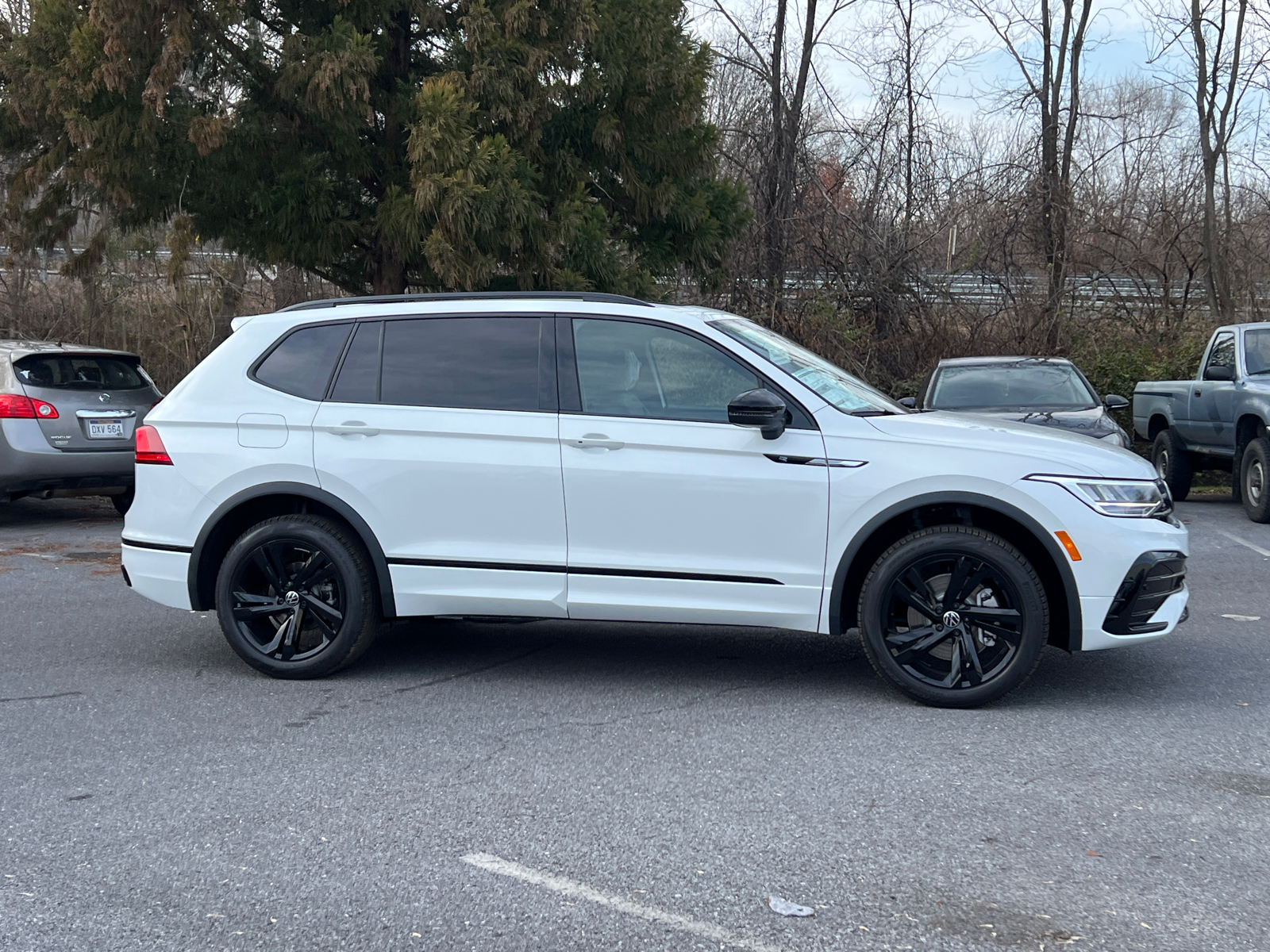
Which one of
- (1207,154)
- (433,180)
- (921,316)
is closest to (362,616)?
(433,180)

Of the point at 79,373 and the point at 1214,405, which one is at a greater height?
the point at 79,373

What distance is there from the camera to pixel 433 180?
12.4 m

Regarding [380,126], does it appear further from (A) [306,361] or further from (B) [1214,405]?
(B) [1214,405]

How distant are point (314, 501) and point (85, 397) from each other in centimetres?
628

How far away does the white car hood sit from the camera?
18.2ft

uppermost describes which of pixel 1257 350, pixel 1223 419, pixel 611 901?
pixel 1257 350

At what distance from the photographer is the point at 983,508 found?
18.5 ft

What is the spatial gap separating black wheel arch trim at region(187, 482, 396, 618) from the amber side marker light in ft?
9.86

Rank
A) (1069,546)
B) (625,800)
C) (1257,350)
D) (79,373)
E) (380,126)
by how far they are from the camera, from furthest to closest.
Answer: (380,126), (1257,350), (79,373), (1069,546), (625,800)

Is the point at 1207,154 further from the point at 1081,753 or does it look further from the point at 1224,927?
the point at 1224,927

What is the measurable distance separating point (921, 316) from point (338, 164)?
8624mm

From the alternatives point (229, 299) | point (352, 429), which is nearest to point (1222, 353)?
point (352, 429)

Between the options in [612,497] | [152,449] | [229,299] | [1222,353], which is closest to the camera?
[612,497]

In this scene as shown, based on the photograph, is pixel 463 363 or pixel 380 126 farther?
pixel 380 126
